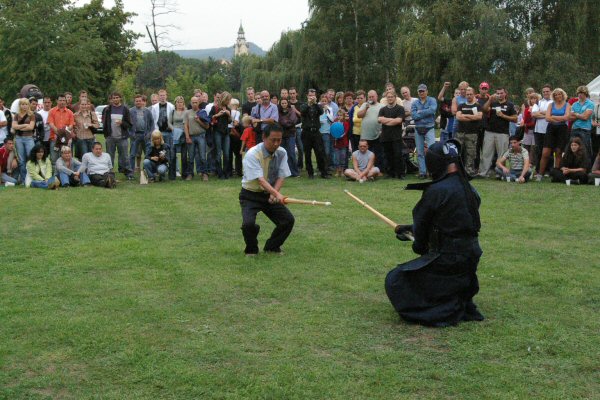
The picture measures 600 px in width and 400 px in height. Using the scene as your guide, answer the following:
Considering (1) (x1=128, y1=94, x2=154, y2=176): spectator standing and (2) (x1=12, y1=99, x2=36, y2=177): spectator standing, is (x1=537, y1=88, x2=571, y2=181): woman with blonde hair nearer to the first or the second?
(1) (x1=128, y1=94, x2=154, y2=176): spectator standing

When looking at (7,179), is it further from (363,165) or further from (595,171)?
(595,171)

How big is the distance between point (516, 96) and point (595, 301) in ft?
97.6

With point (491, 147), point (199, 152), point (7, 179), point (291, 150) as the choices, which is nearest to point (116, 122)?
point (199, 152)

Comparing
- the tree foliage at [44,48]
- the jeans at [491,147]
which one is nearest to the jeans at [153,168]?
the jeans at [491,147]

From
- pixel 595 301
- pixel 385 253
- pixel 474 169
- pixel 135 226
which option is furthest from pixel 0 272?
pixel 474 169

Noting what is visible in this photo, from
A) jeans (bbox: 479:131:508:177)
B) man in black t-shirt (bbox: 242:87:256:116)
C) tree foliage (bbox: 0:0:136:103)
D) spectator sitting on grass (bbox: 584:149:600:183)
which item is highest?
tree foliage (bbox: 0:0:136:103)

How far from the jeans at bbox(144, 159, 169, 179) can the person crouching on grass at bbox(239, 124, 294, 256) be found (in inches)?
312

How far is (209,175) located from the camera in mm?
18328

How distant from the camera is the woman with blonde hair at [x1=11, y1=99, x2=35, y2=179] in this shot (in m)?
16.1

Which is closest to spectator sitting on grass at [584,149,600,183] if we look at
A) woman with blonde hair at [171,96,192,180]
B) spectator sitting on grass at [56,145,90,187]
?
woman with blonde hair at [171,96,192,180]

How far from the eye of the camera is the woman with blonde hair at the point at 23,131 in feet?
52.8

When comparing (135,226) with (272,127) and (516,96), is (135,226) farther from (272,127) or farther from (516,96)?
(516,96)

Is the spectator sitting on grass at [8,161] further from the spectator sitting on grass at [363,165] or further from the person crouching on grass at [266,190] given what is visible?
the person crouching on grass at [266,190]

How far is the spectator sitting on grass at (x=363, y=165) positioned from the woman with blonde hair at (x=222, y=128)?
2.92 metres
